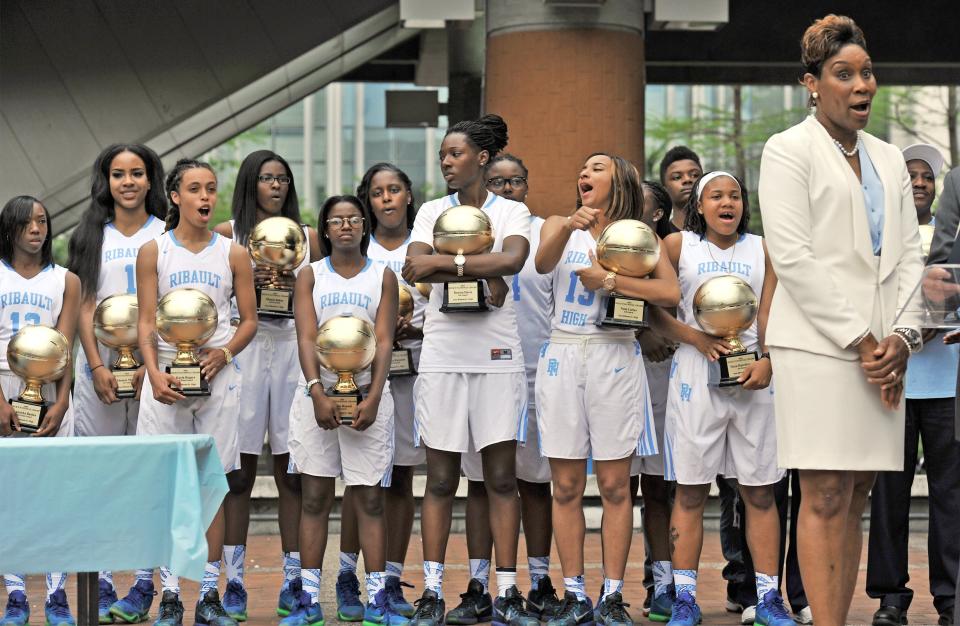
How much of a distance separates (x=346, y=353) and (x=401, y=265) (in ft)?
3.45

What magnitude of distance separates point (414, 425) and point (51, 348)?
1865mm

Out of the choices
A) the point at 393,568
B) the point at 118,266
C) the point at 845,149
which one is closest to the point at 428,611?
the point at 393,568

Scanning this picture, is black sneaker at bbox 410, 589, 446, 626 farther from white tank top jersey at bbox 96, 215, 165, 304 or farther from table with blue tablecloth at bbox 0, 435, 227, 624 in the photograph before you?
white tank top jersey at bbox 96, 215, 165, 304

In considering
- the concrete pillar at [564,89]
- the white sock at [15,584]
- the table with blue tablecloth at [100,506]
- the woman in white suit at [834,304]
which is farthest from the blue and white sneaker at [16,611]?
the concrete pillar at [564,89]

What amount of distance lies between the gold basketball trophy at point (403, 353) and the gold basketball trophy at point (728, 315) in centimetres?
161

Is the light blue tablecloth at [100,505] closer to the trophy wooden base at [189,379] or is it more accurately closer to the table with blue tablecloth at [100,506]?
the table with blue tablecloth at [100,506]

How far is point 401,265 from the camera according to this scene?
801 cm

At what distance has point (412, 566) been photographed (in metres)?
9.56

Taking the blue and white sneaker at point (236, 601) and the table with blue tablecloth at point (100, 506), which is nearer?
the table with blue tablecloth at point (100, 506)

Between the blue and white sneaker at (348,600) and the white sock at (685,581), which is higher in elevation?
the white sock at (685,581)

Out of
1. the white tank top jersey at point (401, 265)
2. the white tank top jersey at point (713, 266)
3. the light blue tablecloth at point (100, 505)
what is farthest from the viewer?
the white tank top jersey at point (401, 265)

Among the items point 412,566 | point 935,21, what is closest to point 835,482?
point 412,566

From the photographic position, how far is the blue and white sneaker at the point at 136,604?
7395 mm

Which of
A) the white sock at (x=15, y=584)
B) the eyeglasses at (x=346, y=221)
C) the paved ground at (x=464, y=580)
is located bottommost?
the paved ground at (x=464, y=580)
